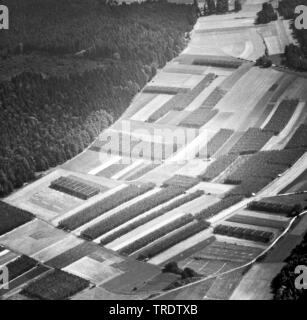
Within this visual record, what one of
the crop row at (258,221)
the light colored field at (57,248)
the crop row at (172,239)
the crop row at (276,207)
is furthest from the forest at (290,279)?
the light colored field at (57,248)

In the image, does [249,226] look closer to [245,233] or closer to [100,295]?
[245,233]

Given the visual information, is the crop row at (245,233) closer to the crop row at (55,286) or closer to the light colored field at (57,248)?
the light colored field at (57,248)

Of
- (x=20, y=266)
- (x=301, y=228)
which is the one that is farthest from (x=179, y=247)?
(x=20, y=266)

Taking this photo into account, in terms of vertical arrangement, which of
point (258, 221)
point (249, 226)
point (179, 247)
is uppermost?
point (258, 221)
